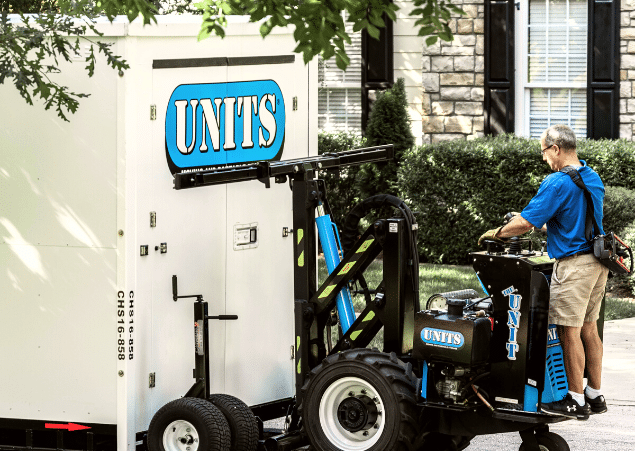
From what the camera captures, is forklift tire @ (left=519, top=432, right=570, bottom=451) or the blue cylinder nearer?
forklift tire @ (left=519, top=432, right=570, bottom=451)

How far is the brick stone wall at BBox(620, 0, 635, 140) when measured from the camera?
14.0m

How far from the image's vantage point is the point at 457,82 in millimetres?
14719

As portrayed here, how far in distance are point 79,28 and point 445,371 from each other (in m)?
2.75

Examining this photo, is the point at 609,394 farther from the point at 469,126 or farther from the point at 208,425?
the point at 469,126

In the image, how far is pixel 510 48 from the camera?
14555 millimetres

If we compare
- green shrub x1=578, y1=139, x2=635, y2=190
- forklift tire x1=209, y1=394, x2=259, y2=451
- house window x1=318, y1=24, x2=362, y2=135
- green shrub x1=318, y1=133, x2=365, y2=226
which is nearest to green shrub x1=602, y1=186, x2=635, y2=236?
green shrub x1=578, y1=139, x2=635, y2=190

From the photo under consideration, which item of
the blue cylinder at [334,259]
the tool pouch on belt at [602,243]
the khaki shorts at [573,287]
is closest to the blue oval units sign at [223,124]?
the blue cylinder at [334,259]

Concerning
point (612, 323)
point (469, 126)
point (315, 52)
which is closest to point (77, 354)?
point (315, 52)

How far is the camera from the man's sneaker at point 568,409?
5734 mm

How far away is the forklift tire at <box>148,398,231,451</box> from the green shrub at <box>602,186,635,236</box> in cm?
747

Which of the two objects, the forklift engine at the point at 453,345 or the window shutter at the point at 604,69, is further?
the window shutter at the point at 604,69

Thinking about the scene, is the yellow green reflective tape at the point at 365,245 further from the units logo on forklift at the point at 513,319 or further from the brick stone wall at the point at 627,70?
the brick stone wall at the point at 627,70

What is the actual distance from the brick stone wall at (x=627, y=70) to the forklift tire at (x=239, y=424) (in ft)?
31.2

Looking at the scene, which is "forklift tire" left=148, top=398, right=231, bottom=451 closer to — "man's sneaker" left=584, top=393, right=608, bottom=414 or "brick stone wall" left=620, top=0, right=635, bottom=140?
"man's sneaker" left=584, top=393, right=608, bottom=414
